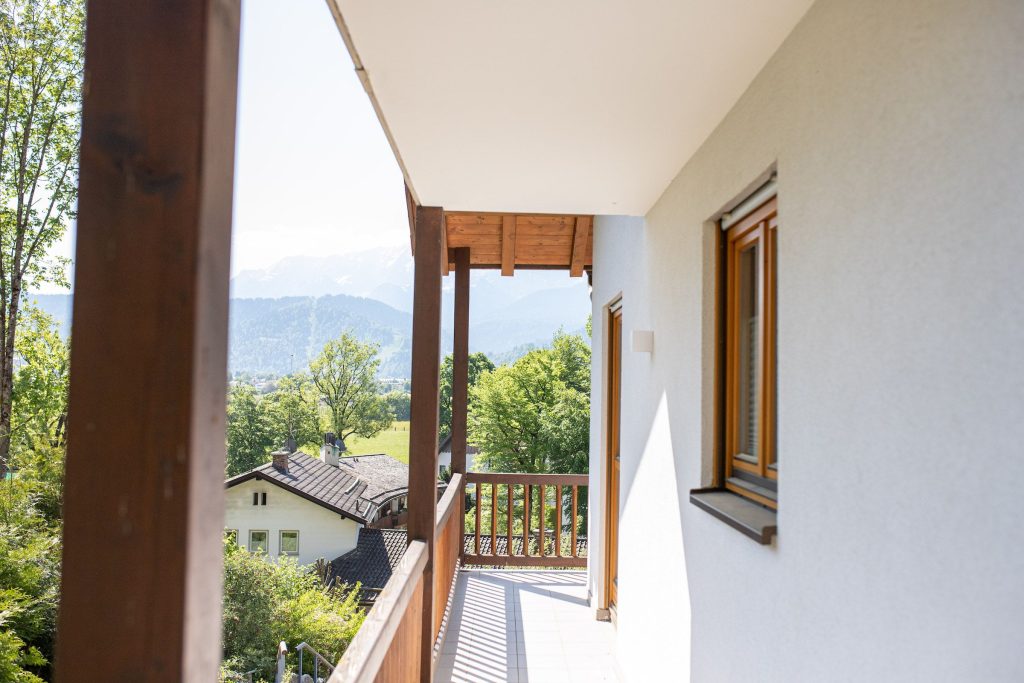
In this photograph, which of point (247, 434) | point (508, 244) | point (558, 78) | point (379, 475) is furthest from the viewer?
point (379, 475)

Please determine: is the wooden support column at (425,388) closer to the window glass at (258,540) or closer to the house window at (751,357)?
the house window at (751,357)

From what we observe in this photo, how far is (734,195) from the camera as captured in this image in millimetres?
2252

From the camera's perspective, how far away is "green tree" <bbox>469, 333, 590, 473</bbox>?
27.5 meters

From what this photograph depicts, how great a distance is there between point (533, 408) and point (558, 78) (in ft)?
88.6

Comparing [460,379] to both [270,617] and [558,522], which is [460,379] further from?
[270,617]

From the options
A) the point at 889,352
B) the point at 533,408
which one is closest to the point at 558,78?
the point at 889,352

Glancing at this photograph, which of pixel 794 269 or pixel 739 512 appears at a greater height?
pixel 794 269

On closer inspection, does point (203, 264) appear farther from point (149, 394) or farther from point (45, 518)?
point (45, 518)

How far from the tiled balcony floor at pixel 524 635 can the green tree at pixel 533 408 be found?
21.2 metres

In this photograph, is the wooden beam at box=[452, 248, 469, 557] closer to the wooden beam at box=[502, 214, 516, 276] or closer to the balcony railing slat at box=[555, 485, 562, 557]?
the wooden beam at box=[502, 214, 516, 276]

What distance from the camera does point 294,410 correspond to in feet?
90.5

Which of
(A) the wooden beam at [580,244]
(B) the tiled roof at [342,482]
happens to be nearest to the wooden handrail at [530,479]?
(A) the wooden beam at [580,244]

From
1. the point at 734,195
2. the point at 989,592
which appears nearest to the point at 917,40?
the point at 989,592

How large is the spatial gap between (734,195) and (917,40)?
41.2 inches
